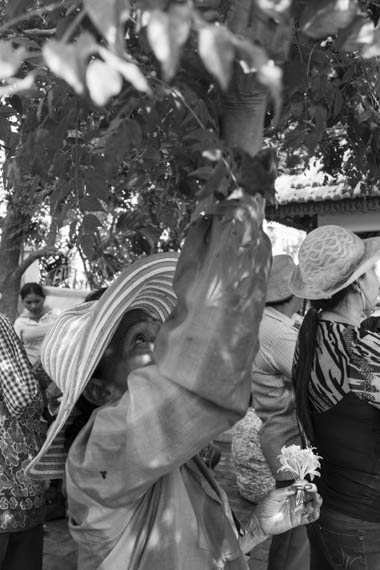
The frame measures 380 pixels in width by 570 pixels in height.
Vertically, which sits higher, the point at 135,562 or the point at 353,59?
the point at 353,59

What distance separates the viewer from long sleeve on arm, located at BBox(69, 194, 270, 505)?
123 centimetres

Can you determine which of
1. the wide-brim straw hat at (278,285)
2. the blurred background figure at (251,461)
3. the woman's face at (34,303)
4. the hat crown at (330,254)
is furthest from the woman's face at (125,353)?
the woman's face at (34,303)

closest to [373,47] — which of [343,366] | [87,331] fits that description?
[87,331]

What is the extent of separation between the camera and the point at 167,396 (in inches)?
51.3

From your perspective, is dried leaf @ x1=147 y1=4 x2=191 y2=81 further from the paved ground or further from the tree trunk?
the tree trunk

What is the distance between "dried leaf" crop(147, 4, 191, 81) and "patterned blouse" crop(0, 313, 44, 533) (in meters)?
2.08

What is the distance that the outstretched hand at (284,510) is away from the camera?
1854mm

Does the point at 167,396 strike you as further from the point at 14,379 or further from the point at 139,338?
the point at 14,379

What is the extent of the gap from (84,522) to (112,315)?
496mm

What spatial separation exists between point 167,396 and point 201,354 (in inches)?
5.1

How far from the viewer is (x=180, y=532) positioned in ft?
5.30

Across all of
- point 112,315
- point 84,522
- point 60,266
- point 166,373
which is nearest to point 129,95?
point 112,315

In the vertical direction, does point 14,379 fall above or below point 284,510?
above

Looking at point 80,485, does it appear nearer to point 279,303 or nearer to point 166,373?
point 166,373
